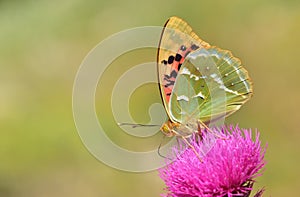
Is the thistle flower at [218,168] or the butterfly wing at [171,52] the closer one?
the thistle flower at [218,168]

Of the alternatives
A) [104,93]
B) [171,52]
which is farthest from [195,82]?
[104,93]

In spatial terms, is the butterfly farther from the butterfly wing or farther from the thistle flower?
the thistle flower

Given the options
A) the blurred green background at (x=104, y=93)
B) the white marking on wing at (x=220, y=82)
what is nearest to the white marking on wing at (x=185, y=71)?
the white marking on wing at (x=220, y=82)

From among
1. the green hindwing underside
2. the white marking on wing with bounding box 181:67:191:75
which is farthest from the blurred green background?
the white marking on wing with bounding box 181:67:191:75

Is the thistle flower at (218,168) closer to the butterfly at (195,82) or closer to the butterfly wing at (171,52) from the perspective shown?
the butterfly at (195,82)

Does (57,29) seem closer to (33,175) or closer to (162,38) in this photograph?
(33,175)

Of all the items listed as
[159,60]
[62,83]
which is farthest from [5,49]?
[159,60]
